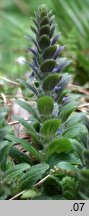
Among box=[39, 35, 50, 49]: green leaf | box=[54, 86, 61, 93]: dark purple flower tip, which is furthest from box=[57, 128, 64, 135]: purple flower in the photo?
box=[39, 35, 50, 49]: green leaf

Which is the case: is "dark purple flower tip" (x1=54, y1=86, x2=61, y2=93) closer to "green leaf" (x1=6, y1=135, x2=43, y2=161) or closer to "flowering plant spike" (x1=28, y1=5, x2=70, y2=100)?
"flowering plant spike" (x1=28, y1=5, x2=70, y2=100)

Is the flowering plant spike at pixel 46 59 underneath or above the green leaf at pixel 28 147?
above

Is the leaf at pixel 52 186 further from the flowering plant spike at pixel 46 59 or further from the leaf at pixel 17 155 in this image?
the flowering plant spike at pixel 46 59

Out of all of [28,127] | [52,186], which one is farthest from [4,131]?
[52,186]

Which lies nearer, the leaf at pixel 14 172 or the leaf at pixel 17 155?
the leaf at pixel 14 172

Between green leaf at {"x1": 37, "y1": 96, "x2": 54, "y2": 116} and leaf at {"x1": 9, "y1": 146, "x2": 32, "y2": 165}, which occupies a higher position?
green leaf at {"x1": 37, "y1": 96, "x2": 54, "y2": 116}

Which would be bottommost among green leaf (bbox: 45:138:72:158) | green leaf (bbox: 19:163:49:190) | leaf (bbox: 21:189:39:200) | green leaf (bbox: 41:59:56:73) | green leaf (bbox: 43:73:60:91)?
leaf (bbox: 21:189:39:200)

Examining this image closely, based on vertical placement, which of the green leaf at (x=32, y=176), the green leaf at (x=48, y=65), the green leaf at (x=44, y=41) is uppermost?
the green leaf at (x=44, y=41)

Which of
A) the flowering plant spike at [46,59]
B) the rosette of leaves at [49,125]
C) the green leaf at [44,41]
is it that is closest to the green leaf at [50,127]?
the rosette of leaves at [49,125]
